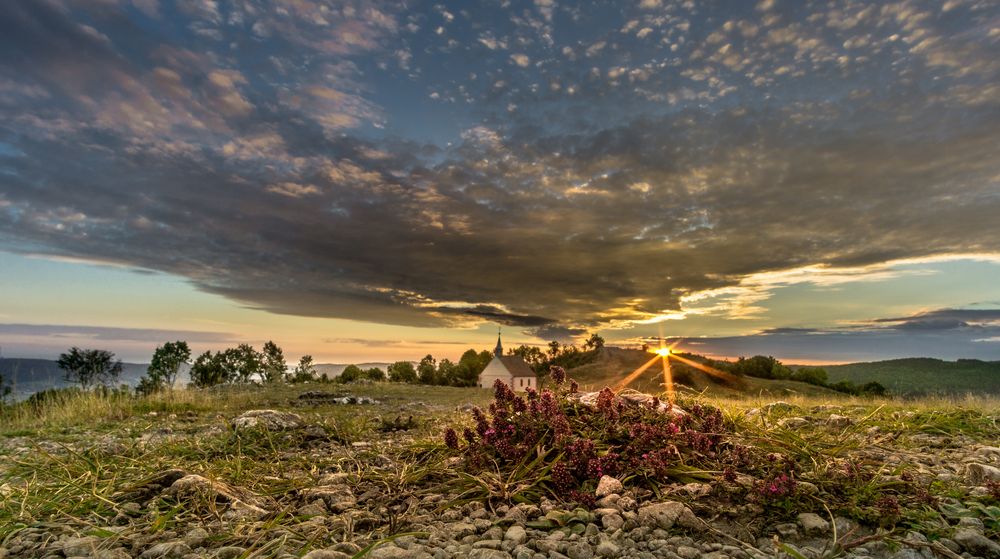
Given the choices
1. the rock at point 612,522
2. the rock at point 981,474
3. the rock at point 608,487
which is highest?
the rock at point 981,474

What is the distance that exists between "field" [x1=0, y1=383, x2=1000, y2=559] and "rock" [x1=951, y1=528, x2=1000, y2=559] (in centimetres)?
1

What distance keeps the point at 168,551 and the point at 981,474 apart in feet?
18.5

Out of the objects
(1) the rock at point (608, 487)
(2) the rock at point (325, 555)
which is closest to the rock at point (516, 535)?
(1) the rock at point (608, 487)

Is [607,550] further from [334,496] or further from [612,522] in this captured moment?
[334,496]

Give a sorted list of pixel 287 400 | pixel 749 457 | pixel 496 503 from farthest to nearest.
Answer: pixel 287 400 < pixel 749 457 < pixel 496 503

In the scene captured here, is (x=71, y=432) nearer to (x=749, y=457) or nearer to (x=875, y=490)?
(x=749, y=457)

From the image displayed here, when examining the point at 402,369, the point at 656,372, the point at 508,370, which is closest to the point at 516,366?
the point at 508,370

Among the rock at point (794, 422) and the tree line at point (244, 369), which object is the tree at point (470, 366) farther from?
the rock at point (794, 422)

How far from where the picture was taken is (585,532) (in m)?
3.33

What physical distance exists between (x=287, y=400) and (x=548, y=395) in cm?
1151

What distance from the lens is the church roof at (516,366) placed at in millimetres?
52500

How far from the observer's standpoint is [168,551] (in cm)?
326

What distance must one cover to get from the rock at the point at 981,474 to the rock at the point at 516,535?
347 cm

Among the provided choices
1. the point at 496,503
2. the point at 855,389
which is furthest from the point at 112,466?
the point at 855,389
